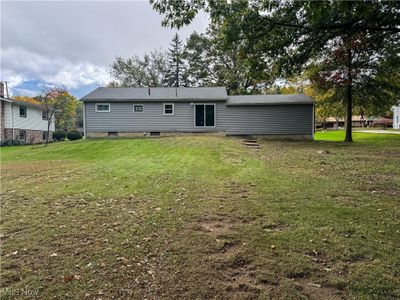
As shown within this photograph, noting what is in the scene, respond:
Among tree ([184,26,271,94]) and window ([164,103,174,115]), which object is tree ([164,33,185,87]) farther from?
window ([164,103,174,115])

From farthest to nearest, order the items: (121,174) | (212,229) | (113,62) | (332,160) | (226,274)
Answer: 1. (113,62)
2. (332,160)
3. (121,174)
4. (212,229)
5. (226,274)

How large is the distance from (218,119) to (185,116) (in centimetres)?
232

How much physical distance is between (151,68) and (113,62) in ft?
16.3

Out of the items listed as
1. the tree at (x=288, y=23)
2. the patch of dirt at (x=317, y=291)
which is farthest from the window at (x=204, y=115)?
the patch of dirt at (x=317, y=291)

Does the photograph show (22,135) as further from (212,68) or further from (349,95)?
(349,95)

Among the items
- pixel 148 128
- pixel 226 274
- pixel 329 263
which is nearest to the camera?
pixel 226 274

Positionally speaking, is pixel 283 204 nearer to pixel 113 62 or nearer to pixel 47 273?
pixel 47 273

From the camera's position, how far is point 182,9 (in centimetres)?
642

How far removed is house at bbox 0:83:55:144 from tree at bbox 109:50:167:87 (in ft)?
39.2

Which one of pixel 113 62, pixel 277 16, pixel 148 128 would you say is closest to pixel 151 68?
pixel 113 62

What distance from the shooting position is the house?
23.5 metres

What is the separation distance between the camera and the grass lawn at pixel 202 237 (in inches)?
104

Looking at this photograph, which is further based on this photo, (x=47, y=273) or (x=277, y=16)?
(x=277, y=16)

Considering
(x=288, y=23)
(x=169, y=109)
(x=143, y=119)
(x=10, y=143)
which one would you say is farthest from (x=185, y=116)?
(x=10, y=143)
